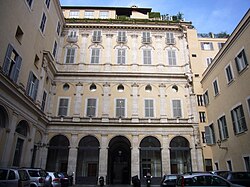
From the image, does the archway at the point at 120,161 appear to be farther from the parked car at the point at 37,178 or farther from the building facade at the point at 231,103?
the parked car at the point at 37,178

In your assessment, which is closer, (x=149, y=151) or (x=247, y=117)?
(x=247, y=117)

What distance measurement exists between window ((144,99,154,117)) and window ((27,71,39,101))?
12259mm

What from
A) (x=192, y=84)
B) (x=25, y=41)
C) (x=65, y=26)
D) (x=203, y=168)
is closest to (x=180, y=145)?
(x=203, y=168)

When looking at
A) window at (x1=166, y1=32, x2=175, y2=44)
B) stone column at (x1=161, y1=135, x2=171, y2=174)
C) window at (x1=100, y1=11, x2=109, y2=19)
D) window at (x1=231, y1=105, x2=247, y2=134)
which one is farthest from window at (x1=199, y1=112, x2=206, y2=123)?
window at (x1=100, y1=11, x2=109, y2=19)

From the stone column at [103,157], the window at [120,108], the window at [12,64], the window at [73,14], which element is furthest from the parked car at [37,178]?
the window at [73,14]

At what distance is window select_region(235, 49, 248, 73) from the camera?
17.0 meters

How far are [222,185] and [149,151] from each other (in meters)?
14.9

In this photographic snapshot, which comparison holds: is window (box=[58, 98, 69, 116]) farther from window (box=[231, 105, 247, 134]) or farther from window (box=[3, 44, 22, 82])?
window (box=[231, 105, 247, 134])

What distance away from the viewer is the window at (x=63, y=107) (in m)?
24.6

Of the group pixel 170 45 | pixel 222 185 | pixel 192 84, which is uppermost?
pixel 170 45

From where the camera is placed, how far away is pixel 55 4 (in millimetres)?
25891

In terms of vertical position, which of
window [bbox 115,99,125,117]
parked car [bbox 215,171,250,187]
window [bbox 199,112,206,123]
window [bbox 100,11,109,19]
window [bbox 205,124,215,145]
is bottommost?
parked car [bbox 215,171,250,187]

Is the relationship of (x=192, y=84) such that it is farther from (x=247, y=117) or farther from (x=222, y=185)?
(x=222, y=185)

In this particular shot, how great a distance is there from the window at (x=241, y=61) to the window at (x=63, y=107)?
18.4 metres
